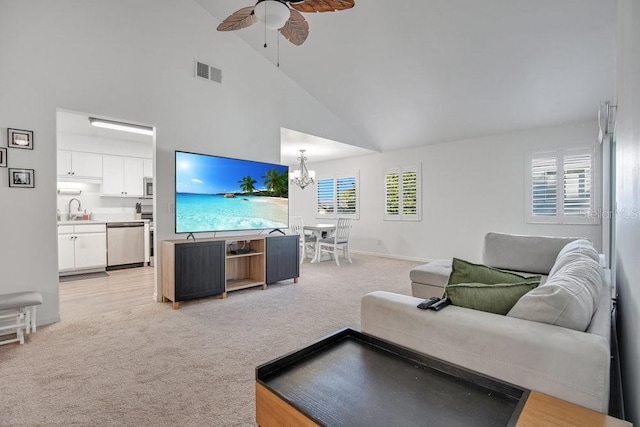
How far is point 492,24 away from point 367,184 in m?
4.33

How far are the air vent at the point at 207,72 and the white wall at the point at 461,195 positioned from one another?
13.3 feet

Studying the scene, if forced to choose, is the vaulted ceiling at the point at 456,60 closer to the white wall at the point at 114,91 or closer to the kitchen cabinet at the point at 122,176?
the white wall at the point at 114,91

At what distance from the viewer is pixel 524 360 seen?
1.11 meters

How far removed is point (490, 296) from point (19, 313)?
3.48 metres

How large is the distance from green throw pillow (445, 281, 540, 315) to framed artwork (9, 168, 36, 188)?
367cm

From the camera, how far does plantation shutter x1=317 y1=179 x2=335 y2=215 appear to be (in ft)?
27.0

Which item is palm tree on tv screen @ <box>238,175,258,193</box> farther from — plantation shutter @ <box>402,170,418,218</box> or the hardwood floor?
plantation shutter @ <box>402,170,418,218</box>

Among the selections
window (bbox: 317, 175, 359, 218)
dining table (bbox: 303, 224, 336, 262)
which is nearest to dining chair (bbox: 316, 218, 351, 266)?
dining table (bbox: 303, 224, 336, 262)

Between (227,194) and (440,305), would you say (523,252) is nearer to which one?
(440,305)

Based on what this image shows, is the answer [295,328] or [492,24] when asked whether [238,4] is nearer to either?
[492,24]

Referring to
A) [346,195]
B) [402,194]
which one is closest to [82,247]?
[346,195]

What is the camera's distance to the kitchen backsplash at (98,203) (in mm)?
5660

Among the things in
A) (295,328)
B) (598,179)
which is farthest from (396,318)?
(598,179)

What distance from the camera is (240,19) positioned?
258cm
